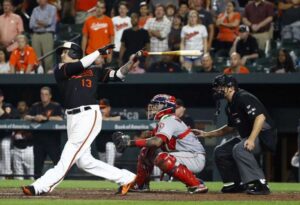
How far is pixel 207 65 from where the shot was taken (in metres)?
16.6

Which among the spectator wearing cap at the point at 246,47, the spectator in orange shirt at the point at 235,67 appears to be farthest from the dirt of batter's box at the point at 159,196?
the spectator wearing cap at the point at 246,47

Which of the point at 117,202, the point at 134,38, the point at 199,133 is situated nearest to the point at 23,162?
the point at 134,38

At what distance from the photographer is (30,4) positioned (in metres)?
19.1

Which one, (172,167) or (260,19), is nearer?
(172,167)

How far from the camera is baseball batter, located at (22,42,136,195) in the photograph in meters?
9.68

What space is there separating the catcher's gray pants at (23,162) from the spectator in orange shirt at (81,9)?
15.3 feet

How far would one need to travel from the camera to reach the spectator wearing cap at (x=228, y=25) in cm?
1709

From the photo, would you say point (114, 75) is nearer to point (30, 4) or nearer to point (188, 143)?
point (188, 143)

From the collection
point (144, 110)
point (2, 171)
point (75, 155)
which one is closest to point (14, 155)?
point (2, 171)

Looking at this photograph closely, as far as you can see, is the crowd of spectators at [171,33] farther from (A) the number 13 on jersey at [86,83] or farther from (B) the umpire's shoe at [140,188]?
(A) the number 13 on jersey at [86,83]

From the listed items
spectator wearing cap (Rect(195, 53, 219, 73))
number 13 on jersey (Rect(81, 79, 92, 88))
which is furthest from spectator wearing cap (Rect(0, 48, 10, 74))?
number 13 on jersey (Rect(81, 79, 92, 88))

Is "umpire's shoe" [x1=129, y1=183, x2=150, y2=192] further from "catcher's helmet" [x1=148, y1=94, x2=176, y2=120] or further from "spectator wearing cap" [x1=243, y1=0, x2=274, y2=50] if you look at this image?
"spectator wearing cap" [x1=243, y1=0, x2=274, y2=50]

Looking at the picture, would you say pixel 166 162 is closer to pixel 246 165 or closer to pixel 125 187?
pixel 125 187

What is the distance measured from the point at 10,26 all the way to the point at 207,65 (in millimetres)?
3875
